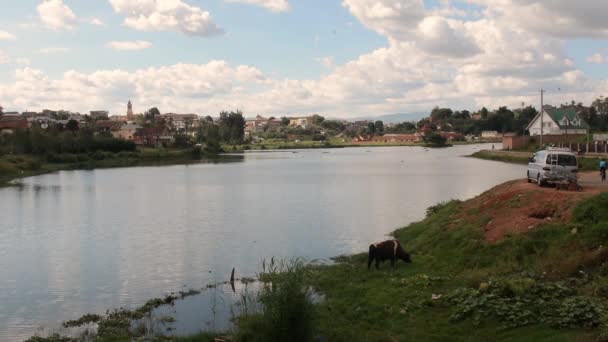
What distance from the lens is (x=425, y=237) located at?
24.1m

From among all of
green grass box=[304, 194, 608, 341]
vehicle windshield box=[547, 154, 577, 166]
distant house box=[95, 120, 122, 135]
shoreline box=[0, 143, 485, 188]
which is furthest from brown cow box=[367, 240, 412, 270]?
distant house box=[95, 120, 122, 135]

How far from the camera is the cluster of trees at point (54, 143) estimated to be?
10412cm

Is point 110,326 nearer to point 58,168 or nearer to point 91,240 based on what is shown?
point 91,240

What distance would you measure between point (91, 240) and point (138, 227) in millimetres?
4441

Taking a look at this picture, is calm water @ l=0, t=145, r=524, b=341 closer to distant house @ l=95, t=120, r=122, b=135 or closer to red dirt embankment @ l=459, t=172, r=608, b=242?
red dirt embankment @ l=459, t=172, r=608, b=242

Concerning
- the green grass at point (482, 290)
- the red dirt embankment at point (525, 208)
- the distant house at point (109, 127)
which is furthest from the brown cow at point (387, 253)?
the distant house at point (109, 127)

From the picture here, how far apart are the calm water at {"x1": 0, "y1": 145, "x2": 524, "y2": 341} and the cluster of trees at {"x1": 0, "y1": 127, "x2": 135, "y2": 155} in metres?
44.4

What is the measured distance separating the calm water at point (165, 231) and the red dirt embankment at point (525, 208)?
280 inches

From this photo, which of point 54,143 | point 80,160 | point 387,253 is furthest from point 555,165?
point 54,143

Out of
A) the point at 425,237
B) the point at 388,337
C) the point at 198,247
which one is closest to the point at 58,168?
the point at 198,247

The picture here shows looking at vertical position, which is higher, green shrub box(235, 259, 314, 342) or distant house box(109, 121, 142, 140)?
distant house box(109, 121, 142, 140)

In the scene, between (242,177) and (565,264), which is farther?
(242,177)

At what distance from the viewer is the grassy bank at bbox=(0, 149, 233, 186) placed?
85.8 m

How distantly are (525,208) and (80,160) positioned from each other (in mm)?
106228
